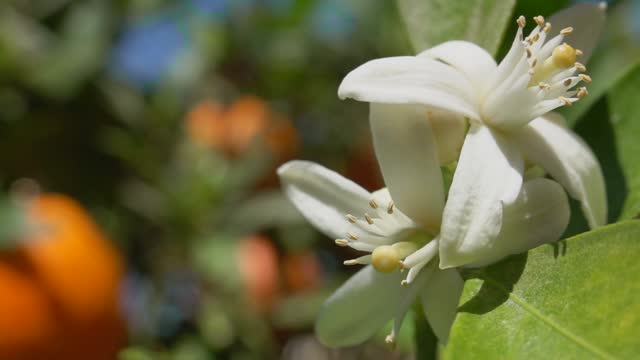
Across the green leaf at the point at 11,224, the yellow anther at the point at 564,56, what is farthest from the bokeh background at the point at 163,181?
the yellow anther at the point at 564,56

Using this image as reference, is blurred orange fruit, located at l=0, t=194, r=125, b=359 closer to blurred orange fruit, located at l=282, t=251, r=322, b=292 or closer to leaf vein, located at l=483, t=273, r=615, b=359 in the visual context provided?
blurred orange fruit, located at l=282, t=251, r=322, b=292

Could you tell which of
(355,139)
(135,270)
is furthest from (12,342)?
(355,139)

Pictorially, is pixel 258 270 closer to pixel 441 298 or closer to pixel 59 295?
pixel 59 295

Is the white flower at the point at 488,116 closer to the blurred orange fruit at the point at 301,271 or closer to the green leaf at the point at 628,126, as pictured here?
the green leaf at the point at 628,126

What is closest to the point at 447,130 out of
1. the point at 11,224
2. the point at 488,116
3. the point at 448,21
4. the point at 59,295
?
the point at 488,116

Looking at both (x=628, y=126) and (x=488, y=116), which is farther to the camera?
(x=628, y=126)

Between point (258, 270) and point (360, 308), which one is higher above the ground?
point (258, 270)

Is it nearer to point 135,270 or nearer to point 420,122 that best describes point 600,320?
Answer: point 420,122
